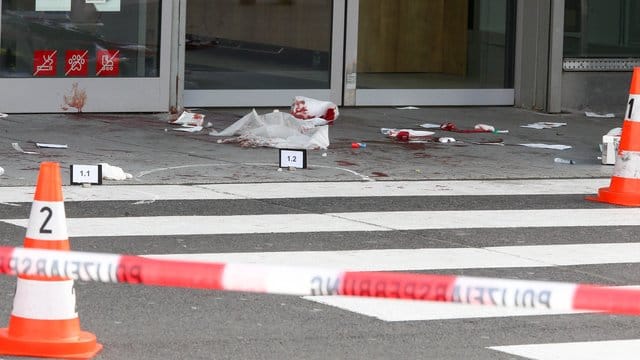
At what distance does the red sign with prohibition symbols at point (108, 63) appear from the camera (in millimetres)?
14578

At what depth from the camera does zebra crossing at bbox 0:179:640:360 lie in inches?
279

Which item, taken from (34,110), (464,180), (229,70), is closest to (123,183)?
(464,180)

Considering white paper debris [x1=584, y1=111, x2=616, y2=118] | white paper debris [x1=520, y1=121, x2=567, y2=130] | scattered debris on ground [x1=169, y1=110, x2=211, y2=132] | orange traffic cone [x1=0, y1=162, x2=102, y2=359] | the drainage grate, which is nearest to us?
orange traffic cone [x1=0, y1=162, x2=102, y2=359]

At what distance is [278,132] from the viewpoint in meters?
13.0

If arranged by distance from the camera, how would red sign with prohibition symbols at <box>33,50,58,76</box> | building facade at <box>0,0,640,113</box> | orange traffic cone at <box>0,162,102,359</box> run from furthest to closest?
building facade at <box>0,0,640,113</box>, red sign with prohibition symbols at <box>33,50,58,76</box>, orange traffic cone at <box>0,162,102,359</box>

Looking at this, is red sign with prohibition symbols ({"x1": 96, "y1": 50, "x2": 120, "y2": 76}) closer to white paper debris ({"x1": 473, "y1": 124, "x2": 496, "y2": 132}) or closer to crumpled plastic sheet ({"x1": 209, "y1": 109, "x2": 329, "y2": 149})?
crumpled plastic sheet ({"x1": 209, "y1": 109, "x2": 329, "y2": 149})

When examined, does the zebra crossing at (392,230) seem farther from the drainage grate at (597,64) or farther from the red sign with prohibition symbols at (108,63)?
the drainage grate at (597,64)

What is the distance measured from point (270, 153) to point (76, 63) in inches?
120

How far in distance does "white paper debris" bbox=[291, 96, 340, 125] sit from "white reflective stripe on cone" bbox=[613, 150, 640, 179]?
4080 mm

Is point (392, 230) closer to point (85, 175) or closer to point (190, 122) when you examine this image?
point (85, 175)

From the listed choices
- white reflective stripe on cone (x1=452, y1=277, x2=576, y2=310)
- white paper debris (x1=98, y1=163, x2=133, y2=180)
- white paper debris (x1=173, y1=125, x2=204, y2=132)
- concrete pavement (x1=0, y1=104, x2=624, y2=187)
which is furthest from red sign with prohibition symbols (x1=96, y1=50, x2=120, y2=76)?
white reflective stripe on cone (x1=452, y1=277, x2=576, y2=310)

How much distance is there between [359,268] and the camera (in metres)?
7.89

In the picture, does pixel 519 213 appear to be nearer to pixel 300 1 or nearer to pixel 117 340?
pixel 117 340

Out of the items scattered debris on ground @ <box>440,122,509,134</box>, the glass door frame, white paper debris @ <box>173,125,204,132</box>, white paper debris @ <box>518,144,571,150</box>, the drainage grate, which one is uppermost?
the drainage grate
